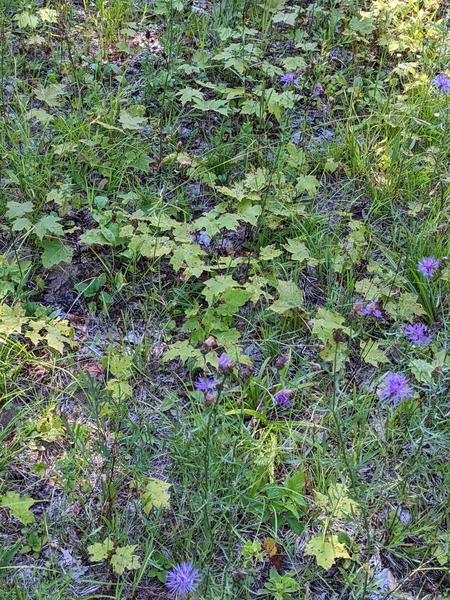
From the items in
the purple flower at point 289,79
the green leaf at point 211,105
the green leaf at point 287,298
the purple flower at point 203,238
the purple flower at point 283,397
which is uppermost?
the purple flower at point 289,79

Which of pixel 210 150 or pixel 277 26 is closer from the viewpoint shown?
pixel 210 150

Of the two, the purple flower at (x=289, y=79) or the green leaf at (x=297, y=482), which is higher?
the purple flower at (x=289, y=79)

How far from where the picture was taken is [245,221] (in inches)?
116

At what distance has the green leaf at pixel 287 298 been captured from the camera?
2656 mm

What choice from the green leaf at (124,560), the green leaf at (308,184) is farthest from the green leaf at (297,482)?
the green leaf at (308,184)

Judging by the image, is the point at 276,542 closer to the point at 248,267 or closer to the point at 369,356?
the point at 369,356

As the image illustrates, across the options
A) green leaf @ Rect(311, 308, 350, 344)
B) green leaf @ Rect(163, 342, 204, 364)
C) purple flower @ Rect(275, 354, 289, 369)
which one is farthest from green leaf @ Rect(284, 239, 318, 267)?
green leaf @ Rect(163, 342, 204, 364)

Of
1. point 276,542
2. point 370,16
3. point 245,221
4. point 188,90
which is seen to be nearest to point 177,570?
point 276,542

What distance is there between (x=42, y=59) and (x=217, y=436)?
266cm

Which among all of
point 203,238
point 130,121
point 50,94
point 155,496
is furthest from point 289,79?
point 155,496

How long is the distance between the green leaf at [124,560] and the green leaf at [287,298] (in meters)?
1.09

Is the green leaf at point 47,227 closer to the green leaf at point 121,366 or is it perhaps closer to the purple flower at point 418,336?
the green leaf at point 121,366

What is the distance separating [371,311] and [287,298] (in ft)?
1.24

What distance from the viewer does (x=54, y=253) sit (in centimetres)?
284
